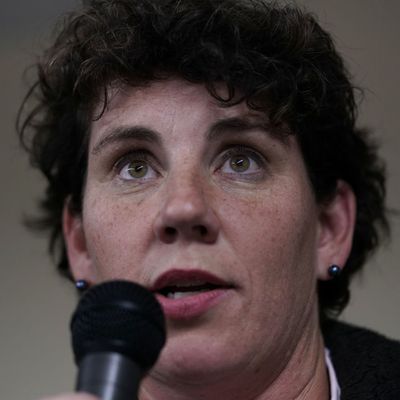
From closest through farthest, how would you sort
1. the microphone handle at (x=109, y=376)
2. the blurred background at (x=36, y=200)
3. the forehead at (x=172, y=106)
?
1. the microphone handle at (x=109, y=376)
2. the forehead at (x=172, y=106)
3. the blurred background at (x=36, y=200)

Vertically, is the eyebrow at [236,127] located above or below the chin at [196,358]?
above

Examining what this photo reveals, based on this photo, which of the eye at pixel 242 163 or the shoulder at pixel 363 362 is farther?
the shoulder at pixel 363 362

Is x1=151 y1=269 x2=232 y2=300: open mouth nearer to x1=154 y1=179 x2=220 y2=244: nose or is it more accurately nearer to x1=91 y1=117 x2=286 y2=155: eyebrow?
x1=154 y1=179 x2=220 y2=244: nose

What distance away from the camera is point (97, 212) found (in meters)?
1.10

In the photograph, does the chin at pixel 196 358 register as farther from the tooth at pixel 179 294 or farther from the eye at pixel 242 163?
the eye at pixel 242 163

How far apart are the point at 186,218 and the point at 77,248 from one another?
470 mm

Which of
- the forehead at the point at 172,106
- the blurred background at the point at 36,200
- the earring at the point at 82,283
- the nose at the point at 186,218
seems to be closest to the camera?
the nose at the point at 186,218

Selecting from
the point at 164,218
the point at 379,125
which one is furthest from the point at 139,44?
the point at 379,125

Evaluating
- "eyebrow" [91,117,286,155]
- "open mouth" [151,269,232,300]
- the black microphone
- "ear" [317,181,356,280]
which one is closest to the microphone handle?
the black microphone

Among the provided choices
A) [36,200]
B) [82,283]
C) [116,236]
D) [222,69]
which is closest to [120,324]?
[116,236]

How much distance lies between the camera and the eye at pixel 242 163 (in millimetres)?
1067

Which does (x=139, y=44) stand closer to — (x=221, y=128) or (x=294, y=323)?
(x=221, y=128)

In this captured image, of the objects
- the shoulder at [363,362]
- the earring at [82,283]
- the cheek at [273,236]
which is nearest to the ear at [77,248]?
the earring at [82,283]

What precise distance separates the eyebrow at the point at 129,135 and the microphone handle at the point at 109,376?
20.6 inches
